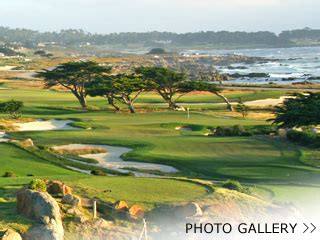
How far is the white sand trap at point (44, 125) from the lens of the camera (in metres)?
50.6

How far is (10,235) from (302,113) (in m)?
21.5

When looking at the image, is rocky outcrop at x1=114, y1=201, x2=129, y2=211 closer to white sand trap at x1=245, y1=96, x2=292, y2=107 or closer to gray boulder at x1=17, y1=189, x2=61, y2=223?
gray boulder at x1=17, y1=189, x2=61, y2=223

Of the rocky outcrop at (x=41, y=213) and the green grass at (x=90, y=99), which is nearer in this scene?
the rocky outcrop at (x=41, y=213)

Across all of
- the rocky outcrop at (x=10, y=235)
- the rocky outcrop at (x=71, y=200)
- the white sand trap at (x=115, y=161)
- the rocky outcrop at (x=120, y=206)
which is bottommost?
the white sand trap at (x=115, y=161)

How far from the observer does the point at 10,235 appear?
14.6 metres

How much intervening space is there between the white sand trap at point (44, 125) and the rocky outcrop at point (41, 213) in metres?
32.6

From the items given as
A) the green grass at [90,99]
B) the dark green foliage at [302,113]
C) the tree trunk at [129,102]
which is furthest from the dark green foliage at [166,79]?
the dark green foliage at [302,113]

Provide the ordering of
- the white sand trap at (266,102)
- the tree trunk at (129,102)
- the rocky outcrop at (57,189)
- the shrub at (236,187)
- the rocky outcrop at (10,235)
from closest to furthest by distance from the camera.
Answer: the rocky outcrop at (10,235) → the rocky outcrop at (57,189) → the shrub at (236,187) → the tree trunk at (129,102) → the white sand trap at (266,102)

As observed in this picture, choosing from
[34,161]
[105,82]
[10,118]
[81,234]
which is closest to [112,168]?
[34,161]

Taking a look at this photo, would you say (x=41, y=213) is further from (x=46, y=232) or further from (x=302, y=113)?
(x=302, y=113)

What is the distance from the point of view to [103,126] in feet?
163

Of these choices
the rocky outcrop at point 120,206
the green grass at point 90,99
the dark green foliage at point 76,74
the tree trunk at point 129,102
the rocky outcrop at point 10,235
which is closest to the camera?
the rocky outcrop at point 10,235

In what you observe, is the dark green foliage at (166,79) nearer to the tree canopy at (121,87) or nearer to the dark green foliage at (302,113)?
the tree canopy at (121,87)

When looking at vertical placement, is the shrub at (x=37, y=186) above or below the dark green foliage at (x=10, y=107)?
above
